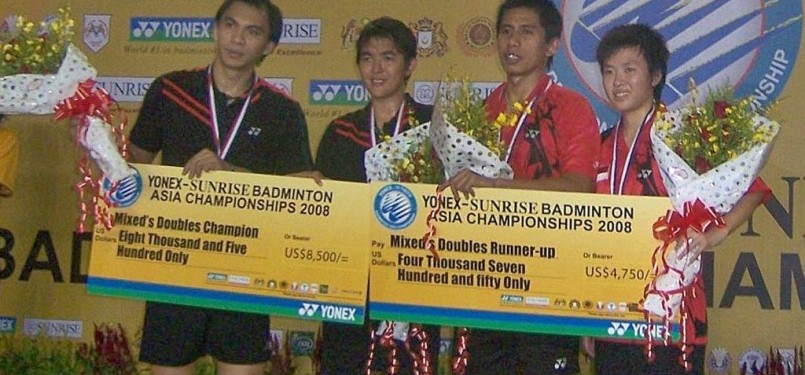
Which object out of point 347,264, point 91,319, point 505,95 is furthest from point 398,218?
point 91,319

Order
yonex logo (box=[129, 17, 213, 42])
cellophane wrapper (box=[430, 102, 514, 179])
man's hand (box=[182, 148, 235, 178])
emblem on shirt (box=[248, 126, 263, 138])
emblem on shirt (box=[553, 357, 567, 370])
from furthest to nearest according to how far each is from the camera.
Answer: yonex logo (box=[129, 17, 213, 42])
emblem on shirt (box=[248, 126, 263, 138])
man's hand (box=[182, 148, 235, 178])
emblem on shirt (box=[553, 357, 567, 370])
cellophane wrapper (box=[430, 102, 514, 179])

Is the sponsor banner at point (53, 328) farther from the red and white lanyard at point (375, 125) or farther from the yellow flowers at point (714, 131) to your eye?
the yellow flowers at point (714, 131)

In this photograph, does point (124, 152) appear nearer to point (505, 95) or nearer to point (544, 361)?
point (505, 95)

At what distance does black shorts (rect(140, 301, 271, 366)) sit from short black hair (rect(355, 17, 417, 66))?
120 cm

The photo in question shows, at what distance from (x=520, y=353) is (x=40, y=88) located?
2076 millimetres

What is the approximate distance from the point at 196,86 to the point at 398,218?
1.01 meters

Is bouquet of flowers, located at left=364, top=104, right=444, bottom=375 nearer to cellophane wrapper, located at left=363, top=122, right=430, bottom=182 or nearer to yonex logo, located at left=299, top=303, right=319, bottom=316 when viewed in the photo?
cellophane wrapper, located at left=363, top=122, right=430, bottom=182

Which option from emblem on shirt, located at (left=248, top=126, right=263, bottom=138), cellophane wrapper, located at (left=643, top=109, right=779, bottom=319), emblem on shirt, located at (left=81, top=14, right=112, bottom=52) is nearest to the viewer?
cellophane wrapper, located at (left=643, top=109, right=779, bottom=319)

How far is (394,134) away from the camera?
4363 mm

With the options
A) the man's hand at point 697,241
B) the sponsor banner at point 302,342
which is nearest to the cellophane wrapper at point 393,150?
the man's hand at point 697,241

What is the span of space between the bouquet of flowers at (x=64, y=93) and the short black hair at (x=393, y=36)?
1.04 metres

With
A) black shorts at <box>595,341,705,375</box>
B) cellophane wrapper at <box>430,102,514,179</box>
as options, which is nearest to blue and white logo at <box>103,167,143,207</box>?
cellophane wrapper at <box>430,102,514,179</box>

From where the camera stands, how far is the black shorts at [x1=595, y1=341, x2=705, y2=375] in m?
3.84

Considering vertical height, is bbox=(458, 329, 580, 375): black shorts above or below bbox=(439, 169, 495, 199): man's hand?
below
